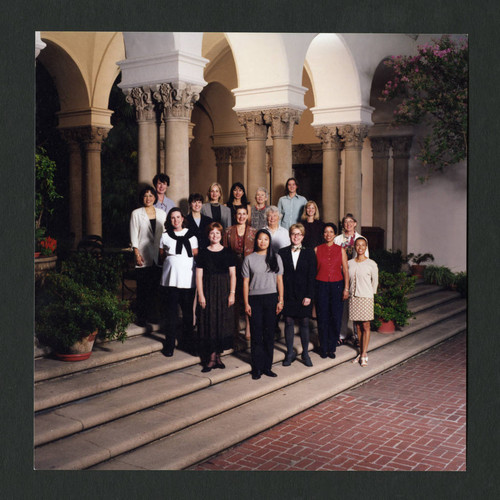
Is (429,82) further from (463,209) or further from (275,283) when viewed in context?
(275,283)

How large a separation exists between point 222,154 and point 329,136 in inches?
268

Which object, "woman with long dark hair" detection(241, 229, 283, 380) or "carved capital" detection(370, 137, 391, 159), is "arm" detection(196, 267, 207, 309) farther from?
"carved capital" detection(370, 137, 391, 159)

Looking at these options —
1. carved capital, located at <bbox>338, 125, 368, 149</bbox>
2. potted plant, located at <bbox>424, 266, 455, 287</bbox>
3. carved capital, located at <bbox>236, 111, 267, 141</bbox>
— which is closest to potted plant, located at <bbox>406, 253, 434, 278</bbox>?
potted plant, located at <bbox>424, 266, 455, 287</bbox>

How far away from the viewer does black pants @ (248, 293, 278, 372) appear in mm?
6449

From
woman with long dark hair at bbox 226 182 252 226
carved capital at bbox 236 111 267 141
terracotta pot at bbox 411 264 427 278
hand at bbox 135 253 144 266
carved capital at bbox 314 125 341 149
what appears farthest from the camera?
terracotta pot at bbox 411 264 427 278

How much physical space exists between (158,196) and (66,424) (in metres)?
2.97

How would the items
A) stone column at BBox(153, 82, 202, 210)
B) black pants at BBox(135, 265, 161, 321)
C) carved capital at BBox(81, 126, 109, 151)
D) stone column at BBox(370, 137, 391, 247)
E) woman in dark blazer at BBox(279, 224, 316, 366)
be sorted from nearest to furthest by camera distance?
woman in dark blazer at BBox(279, 224, 316, 366) → black pants at BBox(135, 265, 161, 321) → stone column at BBox(153, 82, 202, 210) → carved capital at BBox(81, 126, 109, 151) → stone column at BBox(370, 137, 391, 247)

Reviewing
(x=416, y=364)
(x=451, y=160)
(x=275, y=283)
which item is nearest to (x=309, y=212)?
(x=275, y=283)

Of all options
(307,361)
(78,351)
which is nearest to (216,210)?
(307,361)

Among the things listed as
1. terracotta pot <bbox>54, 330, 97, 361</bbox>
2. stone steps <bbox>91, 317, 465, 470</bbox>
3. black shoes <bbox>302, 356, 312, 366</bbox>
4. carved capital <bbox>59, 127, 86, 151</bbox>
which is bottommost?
stone steps <bbox>91, 317, 465, 470</bbox>

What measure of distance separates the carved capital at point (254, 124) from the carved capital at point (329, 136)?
2.34m

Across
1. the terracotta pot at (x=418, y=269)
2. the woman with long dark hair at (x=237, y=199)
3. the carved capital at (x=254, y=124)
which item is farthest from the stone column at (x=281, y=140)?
the terracotta pot at (x=418, y=269)

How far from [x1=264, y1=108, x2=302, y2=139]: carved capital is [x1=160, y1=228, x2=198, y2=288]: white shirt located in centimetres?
362

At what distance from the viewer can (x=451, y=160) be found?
1228cm
